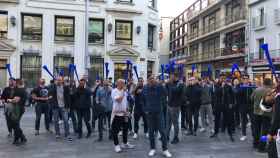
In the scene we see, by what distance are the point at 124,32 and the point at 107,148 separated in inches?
668

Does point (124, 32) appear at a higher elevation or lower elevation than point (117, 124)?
higher

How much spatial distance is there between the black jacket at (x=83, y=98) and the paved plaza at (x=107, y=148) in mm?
966

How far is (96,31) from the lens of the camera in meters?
24.1

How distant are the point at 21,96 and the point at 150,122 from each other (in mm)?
3778

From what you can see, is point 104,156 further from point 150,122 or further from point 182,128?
point 182,128

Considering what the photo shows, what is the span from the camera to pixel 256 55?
33.9 meters

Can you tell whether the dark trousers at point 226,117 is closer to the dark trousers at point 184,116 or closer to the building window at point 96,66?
the dark trousers at point 184,116

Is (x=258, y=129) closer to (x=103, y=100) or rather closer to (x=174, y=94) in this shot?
(x=174, y=94)

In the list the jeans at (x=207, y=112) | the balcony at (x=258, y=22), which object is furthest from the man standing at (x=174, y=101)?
the balcony at (x=258, y=22)

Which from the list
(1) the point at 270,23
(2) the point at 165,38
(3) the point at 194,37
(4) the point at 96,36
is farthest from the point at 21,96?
(2) the point at 165,38

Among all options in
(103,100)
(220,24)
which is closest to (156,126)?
(103,100)

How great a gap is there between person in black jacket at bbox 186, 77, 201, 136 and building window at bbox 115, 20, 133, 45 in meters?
14.6

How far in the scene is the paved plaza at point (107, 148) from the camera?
303 inches

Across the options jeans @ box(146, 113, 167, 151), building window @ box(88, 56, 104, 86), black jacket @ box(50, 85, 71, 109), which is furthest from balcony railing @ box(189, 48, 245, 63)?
jeans @ box(146, 113, 167, 151)
